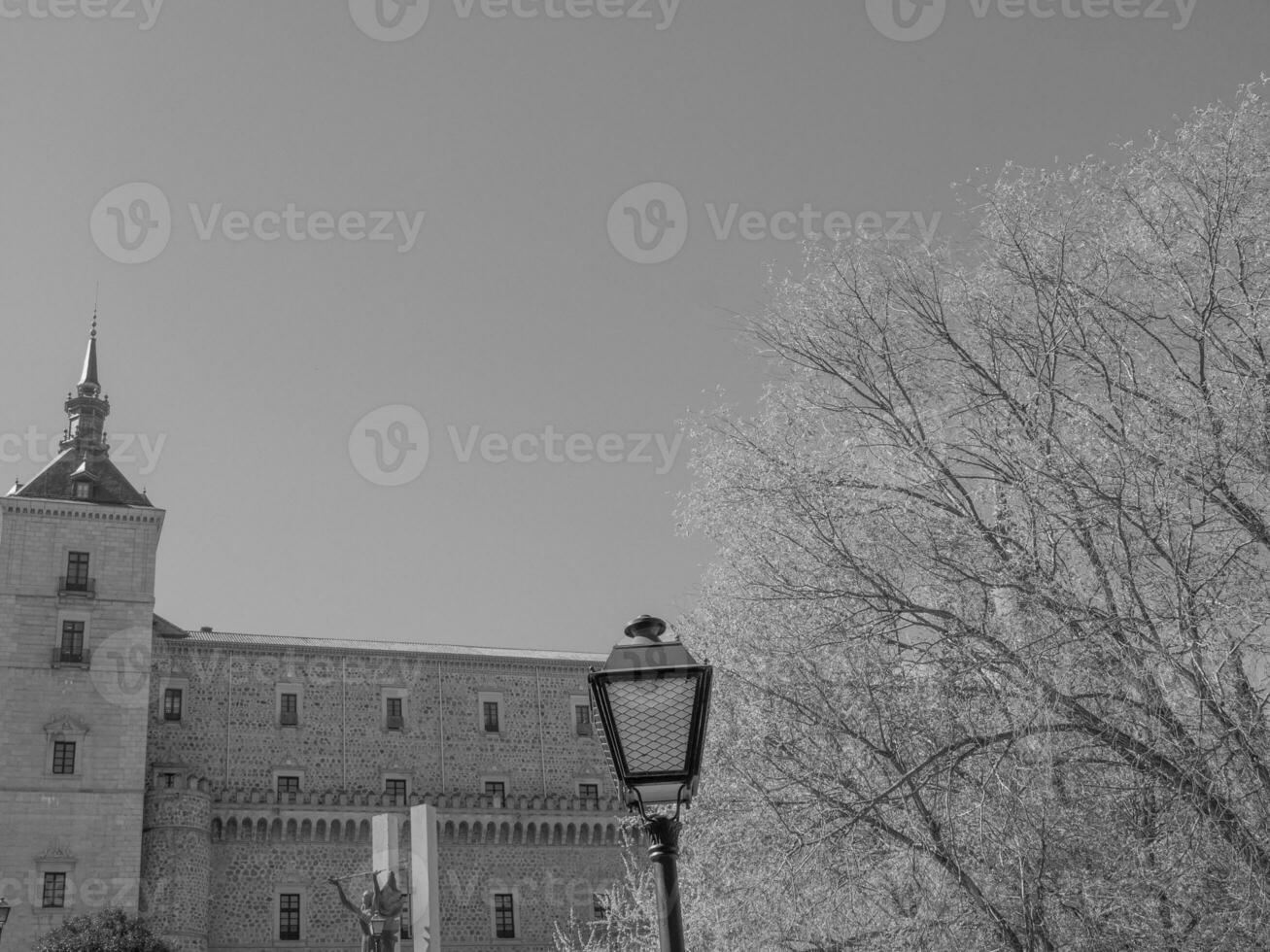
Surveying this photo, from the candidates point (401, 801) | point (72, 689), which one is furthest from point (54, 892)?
point (401, 801)

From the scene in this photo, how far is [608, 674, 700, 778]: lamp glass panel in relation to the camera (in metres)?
5.29

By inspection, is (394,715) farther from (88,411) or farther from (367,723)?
(88,411)

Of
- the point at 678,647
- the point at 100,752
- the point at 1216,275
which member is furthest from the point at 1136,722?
the point at 100,752

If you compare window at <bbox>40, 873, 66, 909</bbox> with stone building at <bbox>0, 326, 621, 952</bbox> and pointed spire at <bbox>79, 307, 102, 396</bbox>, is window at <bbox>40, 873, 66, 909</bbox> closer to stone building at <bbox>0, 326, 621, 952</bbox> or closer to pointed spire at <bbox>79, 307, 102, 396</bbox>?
stone building at <bbox>0, 326, 621, 952</bbox>

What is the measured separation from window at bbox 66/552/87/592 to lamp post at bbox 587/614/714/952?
37.9 metres

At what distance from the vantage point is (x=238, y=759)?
42156 millimetres

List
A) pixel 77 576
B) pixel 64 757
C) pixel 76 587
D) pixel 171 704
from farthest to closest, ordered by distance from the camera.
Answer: pixel 171 704, pixel 77 576, pixel 76 587, pixel 64 757

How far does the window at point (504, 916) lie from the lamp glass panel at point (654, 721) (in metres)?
38.9

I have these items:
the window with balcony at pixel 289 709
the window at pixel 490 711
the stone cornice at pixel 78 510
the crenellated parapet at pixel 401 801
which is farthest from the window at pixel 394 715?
the stone cornice at pixel 78 510

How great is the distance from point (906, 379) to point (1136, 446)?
9.83ft

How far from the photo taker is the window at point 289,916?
3962cm

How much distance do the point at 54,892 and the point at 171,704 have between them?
24.7 feet

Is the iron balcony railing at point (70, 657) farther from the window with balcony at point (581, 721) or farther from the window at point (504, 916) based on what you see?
the window with balcony at point (581, 721)

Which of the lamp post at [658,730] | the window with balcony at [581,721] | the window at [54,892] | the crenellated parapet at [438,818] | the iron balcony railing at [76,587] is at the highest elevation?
the iron balcony railing at [76,587]
